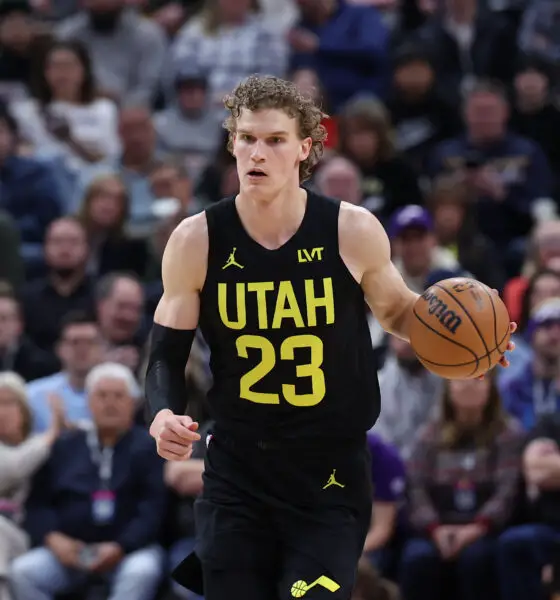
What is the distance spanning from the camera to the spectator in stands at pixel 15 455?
739 centimetres

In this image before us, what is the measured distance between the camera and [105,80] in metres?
12.1

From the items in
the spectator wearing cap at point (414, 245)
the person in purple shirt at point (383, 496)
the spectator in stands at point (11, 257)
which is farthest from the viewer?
the spectator in stands at point (11, 257)

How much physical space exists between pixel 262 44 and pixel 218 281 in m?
7.49

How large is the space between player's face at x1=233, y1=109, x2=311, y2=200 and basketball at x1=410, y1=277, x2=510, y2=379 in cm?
67

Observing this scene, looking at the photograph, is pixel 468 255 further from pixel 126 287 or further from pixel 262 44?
pixel 262 44

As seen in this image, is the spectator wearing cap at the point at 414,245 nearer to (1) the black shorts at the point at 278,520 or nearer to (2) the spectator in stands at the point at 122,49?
(2) the spectator in stands at the point at 122,49

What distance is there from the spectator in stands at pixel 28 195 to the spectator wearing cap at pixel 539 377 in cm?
403

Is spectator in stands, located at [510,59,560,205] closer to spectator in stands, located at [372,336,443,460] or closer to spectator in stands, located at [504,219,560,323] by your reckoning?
spectator in stands, located at [504,219,560,323]

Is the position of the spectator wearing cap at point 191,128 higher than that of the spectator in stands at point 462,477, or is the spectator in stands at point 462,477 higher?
the spectator wearing cap at point 191,128

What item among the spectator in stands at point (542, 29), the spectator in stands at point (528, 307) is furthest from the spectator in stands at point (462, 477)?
the spectator in stands at point (542, 29)

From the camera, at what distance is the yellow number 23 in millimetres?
4445

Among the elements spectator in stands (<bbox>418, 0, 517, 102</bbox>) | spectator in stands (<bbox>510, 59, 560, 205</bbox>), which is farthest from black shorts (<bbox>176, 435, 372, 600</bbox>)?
spectator in stands (<bbox>418, 0, 517, 102</bbox>)

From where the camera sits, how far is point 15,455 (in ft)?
24.5

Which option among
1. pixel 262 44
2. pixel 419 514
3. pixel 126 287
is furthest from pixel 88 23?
pixel 419 514
